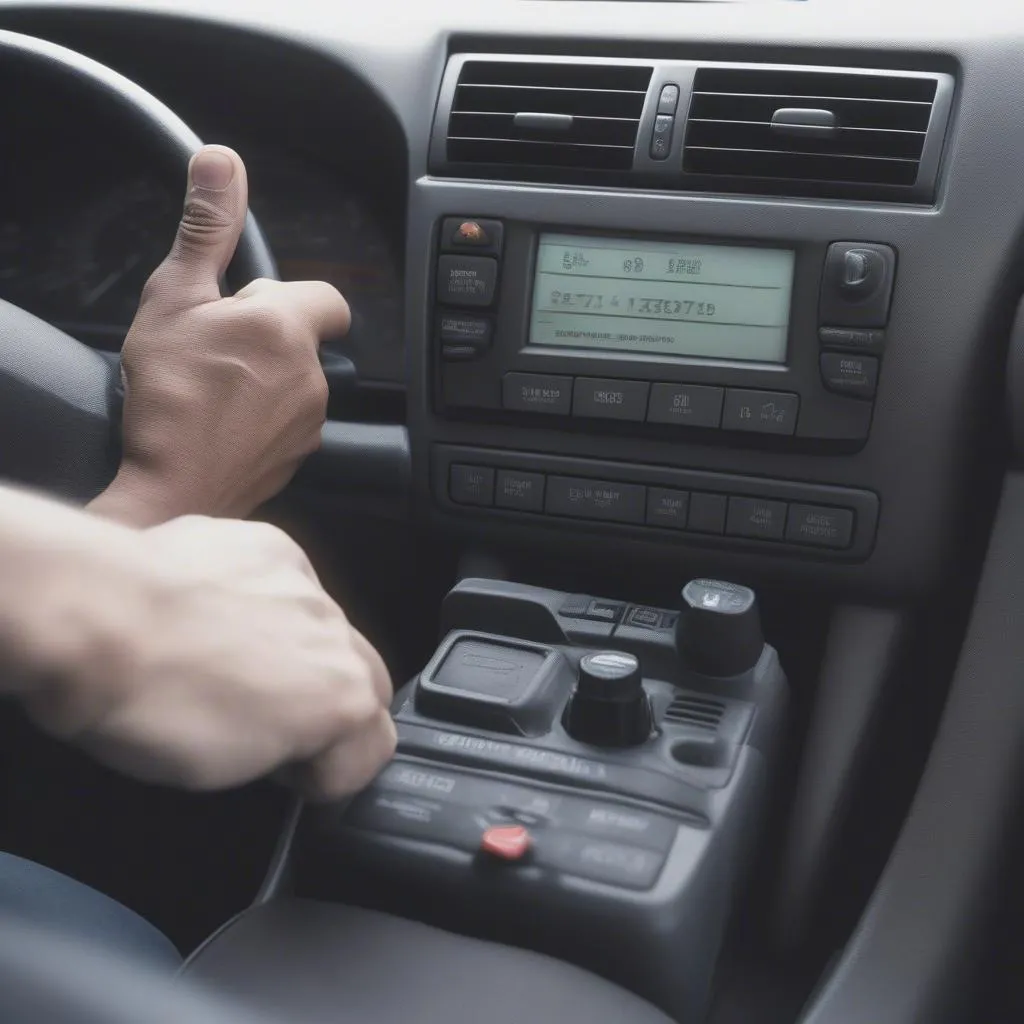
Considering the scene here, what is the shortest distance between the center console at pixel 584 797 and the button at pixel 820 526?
0.33 feet

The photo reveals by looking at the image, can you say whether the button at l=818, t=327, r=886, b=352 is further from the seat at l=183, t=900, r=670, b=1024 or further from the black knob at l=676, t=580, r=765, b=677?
the seat at l=183, t=900, r=670, b=1024

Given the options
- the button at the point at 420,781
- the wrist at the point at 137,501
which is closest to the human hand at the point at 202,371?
the wrist at the point at 137,501

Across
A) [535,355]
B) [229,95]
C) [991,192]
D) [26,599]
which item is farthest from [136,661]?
[229,95]

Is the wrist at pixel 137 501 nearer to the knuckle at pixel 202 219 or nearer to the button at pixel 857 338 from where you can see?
the knuckle at pixel 202 219

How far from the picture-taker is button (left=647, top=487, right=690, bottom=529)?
1.08 metres

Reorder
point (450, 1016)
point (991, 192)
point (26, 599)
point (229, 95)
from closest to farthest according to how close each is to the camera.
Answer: point (26, 599)
point (450, 1016)
point (991, 192)
point (229, 95)

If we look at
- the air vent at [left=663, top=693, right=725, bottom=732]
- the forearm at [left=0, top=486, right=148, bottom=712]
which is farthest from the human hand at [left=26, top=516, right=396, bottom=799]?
the air vent at [left=663, top=693, right=725, bottom=732]

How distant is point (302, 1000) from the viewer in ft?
2.26

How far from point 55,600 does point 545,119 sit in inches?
28.9

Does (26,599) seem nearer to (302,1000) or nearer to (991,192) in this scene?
(302,1000)

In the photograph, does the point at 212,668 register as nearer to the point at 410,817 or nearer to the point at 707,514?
the point at 410,817

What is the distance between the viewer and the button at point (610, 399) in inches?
41.6

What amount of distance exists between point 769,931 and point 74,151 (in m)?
1.08

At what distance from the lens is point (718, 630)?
37.9 inches
